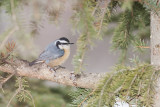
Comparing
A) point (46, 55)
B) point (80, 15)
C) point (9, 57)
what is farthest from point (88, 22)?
point (46, 55)

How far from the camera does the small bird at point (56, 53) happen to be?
2031 mm

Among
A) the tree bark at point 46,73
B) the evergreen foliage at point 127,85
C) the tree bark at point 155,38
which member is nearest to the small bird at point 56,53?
the tree bark at point 46,73

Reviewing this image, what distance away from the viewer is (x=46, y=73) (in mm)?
1372

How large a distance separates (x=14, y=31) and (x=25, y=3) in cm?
17

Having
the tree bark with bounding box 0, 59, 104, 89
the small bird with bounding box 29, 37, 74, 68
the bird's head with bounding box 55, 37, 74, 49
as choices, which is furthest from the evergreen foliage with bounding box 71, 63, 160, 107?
the bird's head with bounding box 55, 37, 74, 49

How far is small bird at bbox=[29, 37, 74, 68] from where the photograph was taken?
203 centimetres

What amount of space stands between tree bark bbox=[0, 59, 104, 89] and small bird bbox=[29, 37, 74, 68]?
1.95ft

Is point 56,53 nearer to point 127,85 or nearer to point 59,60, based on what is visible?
point 59,60

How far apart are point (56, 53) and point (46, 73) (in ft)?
2.55

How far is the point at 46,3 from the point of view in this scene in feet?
2.45

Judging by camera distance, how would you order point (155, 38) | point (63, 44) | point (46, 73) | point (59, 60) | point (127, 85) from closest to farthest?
point (127, 85) → point (155, 38) → point (46, 73) → point (59, 60) → point (63, 44)

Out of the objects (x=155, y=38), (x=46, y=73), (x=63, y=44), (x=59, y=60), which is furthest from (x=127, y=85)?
(x=63, y=44)

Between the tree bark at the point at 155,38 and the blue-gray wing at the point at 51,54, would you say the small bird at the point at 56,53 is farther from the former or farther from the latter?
the tree bark at the point at 155,38

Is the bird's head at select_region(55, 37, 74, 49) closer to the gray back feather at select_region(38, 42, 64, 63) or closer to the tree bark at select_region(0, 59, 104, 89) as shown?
the gray back feather at select_region(38, 42, 64, 63)
